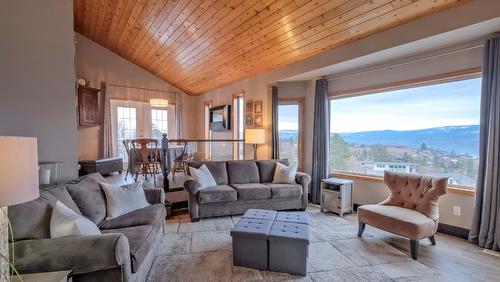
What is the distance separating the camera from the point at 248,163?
471 cm

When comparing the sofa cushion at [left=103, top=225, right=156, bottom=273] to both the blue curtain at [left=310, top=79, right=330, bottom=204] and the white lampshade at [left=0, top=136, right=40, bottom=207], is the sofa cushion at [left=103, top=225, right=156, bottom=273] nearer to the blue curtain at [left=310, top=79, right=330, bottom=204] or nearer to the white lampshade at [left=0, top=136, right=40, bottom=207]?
the white lampshade at [left=0, top=136, right=40, bottom=207]

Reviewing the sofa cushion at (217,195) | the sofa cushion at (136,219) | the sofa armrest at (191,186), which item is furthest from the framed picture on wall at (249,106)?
the sofa cushion at (136,219)

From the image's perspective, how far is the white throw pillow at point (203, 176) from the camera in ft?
12.9

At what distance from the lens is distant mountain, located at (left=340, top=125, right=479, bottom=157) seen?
10.7ft

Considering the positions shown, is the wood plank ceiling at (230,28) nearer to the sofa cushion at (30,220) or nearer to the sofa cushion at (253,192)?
the sofa cushion at (253,192)

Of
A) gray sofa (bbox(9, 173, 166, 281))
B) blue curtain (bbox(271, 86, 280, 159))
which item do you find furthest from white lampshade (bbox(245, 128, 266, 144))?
gray sofa (bbox(9, 173, 166, 281))

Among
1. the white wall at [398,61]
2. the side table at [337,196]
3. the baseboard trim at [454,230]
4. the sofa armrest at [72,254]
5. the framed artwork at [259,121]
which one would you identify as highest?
the white wall at [398,61]

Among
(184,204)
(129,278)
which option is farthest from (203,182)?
(129,278)

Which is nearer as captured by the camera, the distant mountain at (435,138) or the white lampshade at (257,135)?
the distant mountain at (435,138)

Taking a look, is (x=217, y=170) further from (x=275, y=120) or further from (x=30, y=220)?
(x=30, y=220)

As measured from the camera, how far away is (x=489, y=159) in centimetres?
287

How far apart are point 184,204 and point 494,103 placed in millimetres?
4575

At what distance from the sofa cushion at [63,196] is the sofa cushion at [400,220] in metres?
3.17

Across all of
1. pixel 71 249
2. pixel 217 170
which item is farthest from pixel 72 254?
pixel 217 170
